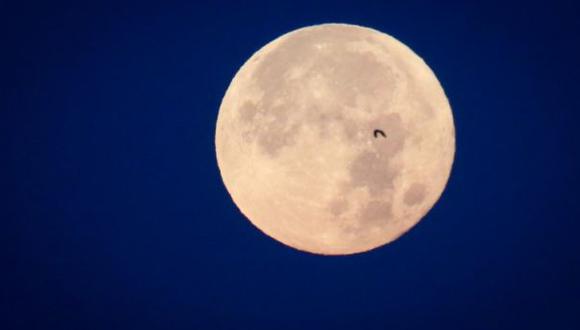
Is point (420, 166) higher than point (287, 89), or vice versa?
point (287, 89)

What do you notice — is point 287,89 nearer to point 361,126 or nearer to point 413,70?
point 361,126

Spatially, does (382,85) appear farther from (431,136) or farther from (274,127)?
(274,127)

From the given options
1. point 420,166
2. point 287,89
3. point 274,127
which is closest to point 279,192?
point 274,127

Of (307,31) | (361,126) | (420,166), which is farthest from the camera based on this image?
(307,31)

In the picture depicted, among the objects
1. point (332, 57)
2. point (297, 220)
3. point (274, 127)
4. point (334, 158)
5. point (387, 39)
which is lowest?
point (297, 220)

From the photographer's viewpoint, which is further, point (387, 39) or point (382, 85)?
point (387, 39)

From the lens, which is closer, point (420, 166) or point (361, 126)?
point (361, 126)

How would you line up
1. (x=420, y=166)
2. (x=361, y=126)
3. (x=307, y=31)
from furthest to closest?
(x=307, y=31) < (x=420, y=166) < (x=361, y=126)

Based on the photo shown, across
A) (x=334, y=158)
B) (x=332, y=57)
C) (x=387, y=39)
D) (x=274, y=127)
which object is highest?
(x=387, y=39)

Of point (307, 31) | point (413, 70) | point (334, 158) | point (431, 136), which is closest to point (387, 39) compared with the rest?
point (413, 70)
